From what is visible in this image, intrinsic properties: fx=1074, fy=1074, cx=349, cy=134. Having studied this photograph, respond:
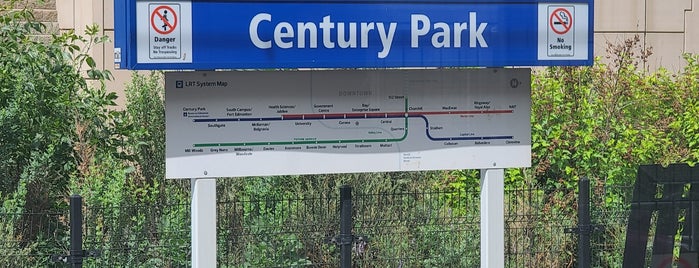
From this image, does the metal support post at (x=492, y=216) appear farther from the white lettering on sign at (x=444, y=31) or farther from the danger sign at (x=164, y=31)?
the danger sign at (x=164, y=31)

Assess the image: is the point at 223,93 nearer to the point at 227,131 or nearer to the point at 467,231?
the point at 227,131

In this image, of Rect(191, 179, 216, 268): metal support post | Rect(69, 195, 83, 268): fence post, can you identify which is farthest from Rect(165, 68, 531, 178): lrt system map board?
Rect(69, 195, 83, 268): fence post

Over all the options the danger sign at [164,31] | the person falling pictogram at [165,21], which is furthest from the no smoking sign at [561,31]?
the person falling pictogram at [165,21]

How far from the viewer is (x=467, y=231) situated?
734 centimetres

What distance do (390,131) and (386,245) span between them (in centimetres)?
114

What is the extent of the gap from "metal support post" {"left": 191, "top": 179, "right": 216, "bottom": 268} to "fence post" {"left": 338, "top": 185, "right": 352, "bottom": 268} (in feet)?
2.65

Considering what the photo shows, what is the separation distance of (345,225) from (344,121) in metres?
0.68

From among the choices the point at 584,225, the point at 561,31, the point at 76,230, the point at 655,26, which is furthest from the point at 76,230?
the point at 655,26

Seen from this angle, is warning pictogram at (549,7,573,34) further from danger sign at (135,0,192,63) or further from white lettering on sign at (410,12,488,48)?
danger sign at (135,0,192,63)

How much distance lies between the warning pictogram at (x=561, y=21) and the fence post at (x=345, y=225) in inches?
61.9

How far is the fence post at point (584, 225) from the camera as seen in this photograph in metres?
7.15

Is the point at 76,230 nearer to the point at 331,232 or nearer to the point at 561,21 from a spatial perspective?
the point at 331,232

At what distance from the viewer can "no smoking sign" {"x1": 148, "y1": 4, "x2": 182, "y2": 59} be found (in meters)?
5.70

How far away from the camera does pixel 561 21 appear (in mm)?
6477
